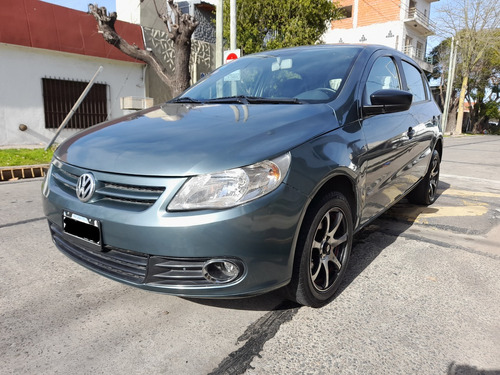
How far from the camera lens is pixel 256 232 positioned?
1.74 metres

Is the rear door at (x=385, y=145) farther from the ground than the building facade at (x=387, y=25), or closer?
closer

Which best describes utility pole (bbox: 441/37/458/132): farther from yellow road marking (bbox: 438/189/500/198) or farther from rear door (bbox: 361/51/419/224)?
rear door (bbox: 361/51/419/224)

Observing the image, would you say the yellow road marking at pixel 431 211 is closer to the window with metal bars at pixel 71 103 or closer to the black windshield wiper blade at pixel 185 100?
the black windshield wiper blade at pixel 185 100

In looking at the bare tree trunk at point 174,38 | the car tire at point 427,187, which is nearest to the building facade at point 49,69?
the bare tree trunk at point 174,38

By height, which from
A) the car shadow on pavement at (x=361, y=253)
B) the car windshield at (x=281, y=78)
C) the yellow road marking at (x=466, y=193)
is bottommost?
the yellow road marking at (x=466, y=193)

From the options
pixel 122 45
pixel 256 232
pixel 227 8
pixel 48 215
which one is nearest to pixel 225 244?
pixel 256 232

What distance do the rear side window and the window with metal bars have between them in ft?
34.2

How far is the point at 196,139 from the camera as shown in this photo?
1948 millimetres

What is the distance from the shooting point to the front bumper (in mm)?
1710

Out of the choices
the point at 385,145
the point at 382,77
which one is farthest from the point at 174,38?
the point at 385,145

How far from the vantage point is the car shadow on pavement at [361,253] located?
2.30m

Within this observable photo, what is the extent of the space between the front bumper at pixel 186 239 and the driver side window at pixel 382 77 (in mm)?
1341

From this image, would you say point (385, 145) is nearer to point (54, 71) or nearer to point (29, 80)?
point (29, 80)

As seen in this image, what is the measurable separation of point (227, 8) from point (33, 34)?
871 centimetres
